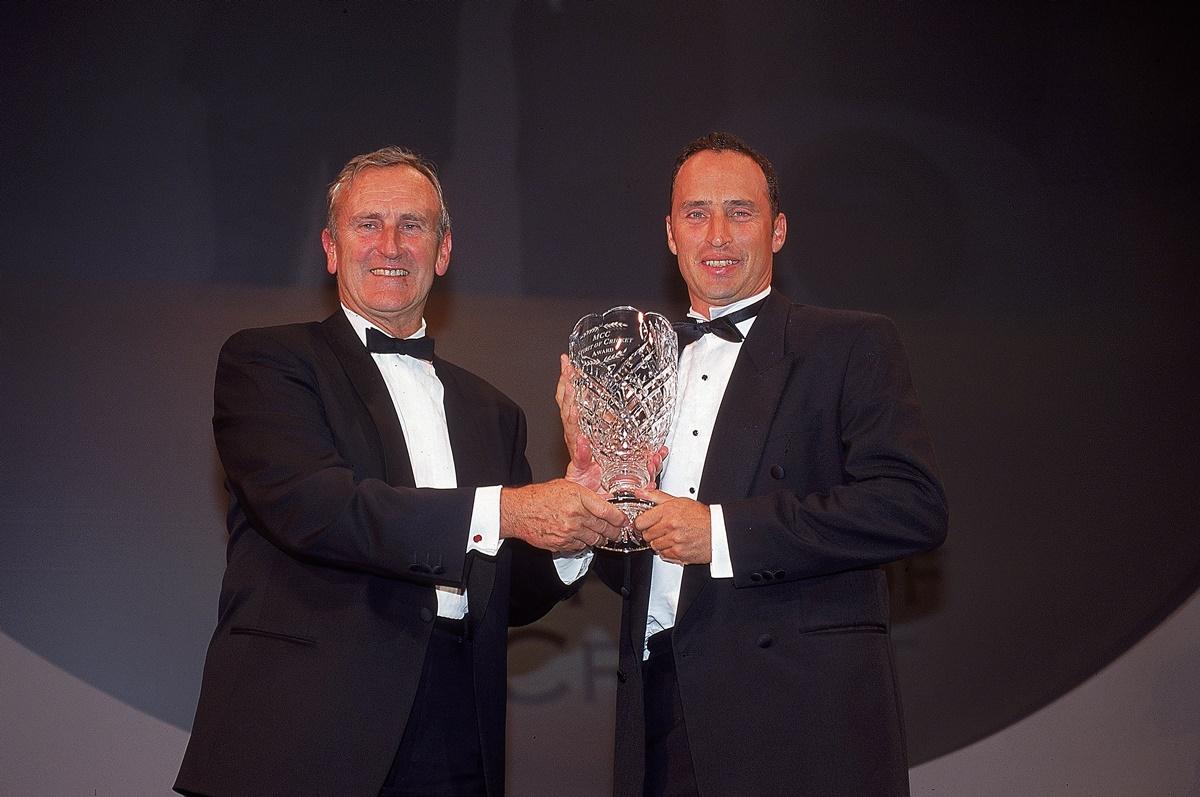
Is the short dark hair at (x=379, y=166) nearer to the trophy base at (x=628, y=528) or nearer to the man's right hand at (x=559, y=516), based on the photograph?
the man's right hand at (x=559, y=516)

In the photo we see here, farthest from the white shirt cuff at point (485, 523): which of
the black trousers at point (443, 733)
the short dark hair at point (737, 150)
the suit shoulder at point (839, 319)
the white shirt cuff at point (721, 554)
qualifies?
the short dark hair at point (737, 150)

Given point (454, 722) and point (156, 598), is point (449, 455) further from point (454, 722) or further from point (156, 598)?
point (156, 598)

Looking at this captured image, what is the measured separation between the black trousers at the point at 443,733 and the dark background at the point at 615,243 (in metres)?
1.61

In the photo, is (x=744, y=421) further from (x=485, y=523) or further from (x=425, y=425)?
(x=425, y=425)

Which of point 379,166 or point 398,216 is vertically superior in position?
point 379,166

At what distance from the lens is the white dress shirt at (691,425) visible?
248 cm

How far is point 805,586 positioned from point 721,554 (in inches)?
7.9

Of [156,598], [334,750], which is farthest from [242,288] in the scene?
[334,750]

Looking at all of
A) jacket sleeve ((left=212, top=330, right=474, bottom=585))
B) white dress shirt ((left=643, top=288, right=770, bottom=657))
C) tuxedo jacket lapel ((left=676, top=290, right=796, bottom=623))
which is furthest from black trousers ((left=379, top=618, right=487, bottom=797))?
tuxedo jacket lapel ((left=676, top=290, right=796, bottom=623))

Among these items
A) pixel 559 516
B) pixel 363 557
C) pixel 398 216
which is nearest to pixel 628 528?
pixel 559 516

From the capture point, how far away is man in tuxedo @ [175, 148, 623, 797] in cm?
226

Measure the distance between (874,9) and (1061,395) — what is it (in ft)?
5.45

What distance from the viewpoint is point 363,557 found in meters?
2.29

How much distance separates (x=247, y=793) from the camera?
2.19m
